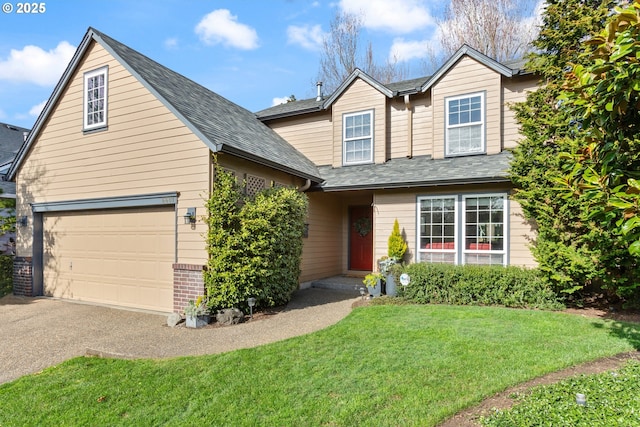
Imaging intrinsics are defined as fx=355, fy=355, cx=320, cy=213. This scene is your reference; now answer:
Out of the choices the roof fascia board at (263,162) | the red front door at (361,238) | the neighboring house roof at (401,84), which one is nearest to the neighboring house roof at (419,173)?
the roof fascia board at (263,162)

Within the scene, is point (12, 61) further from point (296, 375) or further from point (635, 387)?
point (635, 387)

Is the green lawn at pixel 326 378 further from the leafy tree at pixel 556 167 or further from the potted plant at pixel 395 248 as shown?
the potted plant at pixel 395 248

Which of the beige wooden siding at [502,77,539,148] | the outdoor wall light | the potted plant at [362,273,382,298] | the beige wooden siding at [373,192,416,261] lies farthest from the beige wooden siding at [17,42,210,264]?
the beige wooden siding at [502,77,539,148]

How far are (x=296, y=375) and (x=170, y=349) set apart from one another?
7.72 ft

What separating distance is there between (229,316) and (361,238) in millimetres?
6628

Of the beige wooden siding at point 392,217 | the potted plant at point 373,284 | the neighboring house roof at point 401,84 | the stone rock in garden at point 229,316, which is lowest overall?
the stone rock in garden at point 229,316

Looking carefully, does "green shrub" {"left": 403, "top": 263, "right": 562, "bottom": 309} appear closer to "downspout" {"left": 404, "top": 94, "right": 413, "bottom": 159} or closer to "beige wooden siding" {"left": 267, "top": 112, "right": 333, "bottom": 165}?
"downspout" {"left": 404, "top": 94, "right": 413, "bottom": 159}

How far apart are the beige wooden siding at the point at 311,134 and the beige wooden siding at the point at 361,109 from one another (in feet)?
1.21

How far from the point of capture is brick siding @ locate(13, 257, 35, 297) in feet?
31.9

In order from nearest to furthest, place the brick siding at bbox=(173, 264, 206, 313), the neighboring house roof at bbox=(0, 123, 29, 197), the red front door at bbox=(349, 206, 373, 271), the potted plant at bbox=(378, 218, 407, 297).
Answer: the brick siding at bbox=(173, 264, 206, 313)
the potted plant at bbox=(378, 218, 407, 297)
the red front door at bbox=(349, 206, 373, 271)
the neighboring house roof at bbox=(0, 123, 29, 197)

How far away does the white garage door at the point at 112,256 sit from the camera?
26.5 ft

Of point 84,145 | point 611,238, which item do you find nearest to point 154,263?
point 84,145

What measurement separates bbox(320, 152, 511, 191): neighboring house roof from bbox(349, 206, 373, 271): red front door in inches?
73.5

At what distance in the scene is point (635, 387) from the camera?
146 inches
